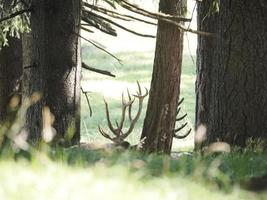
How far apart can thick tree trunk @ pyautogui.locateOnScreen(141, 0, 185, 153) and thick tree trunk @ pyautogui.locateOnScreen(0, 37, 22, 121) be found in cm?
236

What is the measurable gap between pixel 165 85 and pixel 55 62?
372cm

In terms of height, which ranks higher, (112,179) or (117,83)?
(117,83)

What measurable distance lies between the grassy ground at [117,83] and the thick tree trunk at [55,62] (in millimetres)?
13279

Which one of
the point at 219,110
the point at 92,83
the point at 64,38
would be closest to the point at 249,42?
the point at 219,110

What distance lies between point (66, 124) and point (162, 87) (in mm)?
3483

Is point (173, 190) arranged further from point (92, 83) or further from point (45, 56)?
point (92, 83)

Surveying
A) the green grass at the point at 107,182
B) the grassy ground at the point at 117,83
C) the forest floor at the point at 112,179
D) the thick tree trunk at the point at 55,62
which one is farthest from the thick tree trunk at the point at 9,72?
the grassy ground at the point at 117,83

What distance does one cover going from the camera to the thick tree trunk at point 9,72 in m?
11.6

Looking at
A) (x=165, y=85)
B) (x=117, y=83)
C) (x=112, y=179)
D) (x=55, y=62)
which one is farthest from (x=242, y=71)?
(x=117, y=83)

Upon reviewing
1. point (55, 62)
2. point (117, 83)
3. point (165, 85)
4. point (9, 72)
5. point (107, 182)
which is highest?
point (55, 62)

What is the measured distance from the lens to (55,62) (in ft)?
25.8

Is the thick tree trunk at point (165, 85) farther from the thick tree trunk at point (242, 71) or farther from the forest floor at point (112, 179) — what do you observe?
the forest floor at point (112, 179)

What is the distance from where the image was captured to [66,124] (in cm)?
809

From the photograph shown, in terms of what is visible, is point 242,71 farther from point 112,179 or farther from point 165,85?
→ point 112,179
